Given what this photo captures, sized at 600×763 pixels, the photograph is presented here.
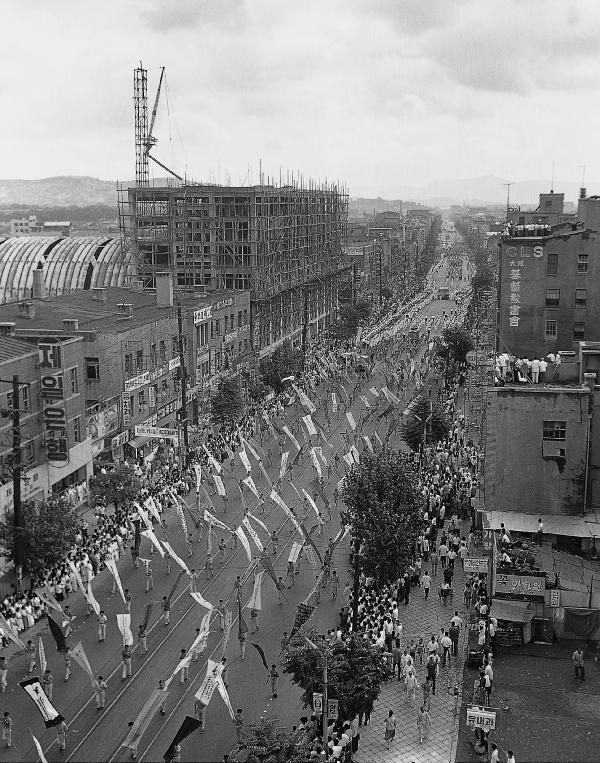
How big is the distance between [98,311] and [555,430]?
1368 inches

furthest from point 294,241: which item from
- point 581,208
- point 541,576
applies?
point 541,576

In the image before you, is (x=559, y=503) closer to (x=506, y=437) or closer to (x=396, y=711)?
(x=506, y=437)

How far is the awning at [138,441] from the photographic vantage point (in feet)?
165

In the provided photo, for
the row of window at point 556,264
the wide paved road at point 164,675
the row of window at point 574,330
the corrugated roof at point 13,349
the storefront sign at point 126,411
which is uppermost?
the row of window at point 556,264

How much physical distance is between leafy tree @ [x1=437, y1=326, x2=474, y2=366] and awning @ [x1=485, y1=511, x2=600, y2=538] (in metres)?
39.7

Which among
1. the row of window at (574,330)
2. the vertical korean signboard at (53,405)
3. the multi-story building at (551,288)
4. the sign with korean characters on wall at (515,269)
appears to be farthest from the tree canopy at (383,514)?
the row of window at (574,330)

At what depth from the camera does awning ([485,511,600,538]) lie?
34.3 meters

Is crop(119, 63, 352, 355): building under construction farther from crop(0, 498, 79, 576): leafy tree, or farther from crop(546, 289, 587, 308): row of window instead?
crop(0, 498, 79, 576): leafy tree

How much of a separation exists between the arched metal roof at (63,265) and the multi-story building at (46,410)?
44.9m

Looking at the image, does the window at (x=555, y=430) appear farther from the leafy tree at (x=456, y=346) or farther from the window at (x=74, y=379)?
the leafy tree at (x=456, y=346)

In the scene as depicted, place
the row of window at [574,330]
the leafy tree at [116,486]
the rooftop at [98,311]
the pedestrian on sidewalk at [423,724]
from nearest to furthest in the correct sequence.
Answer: the pedestrian on sidewalk at [423,724] < the leafy tree at [116,486] < the rooftop at [98,311] < the row of window at [574,330]

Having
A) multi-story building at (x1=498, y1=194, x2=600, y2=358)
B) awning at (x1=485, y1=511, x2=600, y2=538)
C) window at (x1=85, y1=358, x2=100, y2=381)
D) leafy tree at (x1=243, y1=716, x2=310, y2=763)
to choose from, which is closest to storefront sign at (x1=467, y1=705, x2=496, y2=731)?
leafy tree at (x1=243, y1=716, x2=310, y2=763)

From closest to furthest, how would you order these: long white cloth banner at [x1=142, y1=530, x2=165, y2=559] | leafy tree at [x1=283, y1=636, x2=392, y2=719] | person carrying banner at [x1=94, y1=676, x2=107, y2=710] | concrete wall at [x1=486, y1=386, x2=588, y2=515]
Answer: leafy tree at [x1=283, y1=636, x2=392, y2=719]
person carrying banner at [x1=94, y1=676, x2=107, y2=710]
long white cloth banner at [x1=142, y1=530, x2=165, y2=559]
concrete wall at [x1=486, y1=386, x2=588, y2=515]

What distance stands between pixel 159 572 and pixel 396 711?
1229 cm
